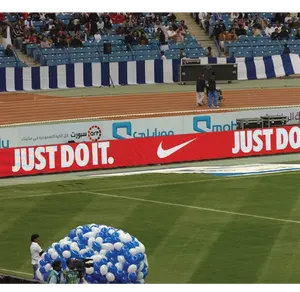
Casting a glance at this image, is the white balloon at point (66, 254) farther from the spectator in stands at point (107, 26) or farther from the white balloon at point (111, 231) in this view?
the spectator in stands at point (107, 26)

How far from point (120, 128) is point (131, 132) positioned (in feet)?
1.94

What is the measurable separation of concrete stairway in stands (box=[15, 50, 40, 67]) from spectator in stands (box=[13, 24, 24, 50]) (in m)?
0.32

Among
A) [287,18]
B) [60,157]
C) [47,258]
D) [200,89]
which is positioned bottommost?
[60,157]

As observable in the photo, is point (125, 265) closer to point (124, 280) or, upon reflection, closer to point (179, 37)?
point (124, 280)

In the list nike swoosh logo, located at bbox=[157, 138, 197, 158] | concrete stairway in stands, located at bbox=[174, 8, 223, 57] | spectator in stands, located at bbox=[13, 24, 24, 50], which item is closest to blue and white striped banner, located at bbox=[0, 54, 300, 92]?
spectator in stands, located at bbox=[13, 24, 24, 50]

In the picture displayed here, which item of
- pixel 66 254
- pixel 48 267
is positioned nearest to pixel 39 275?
pixel 48 267

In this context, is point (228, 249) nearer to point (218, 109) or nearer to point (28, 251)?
point (28, 251)

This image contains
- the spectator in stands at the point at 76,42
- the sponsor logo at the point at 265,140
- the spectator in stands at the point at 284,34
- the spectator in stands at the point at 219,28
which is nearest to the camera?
the sponsor logo at the point at 265,140

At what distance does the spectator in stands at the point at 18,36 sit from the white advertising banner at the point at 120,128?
16.5m

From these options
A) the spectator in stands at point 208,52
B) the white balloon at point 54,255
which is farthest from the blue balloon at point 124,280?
the spectator in stands at point 208,52

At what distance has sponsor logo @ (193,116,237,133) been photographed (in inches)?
1855

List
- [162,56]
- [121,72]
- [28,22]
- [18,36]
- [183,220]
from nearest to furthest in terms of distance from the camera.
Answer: [183,220] < [28,22] < [18,36] < [121,72] < [162,56]

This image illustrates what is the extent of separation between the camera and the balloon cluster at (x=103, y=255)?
23.3 meters

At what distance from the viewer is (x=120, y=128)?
45.4 meters
